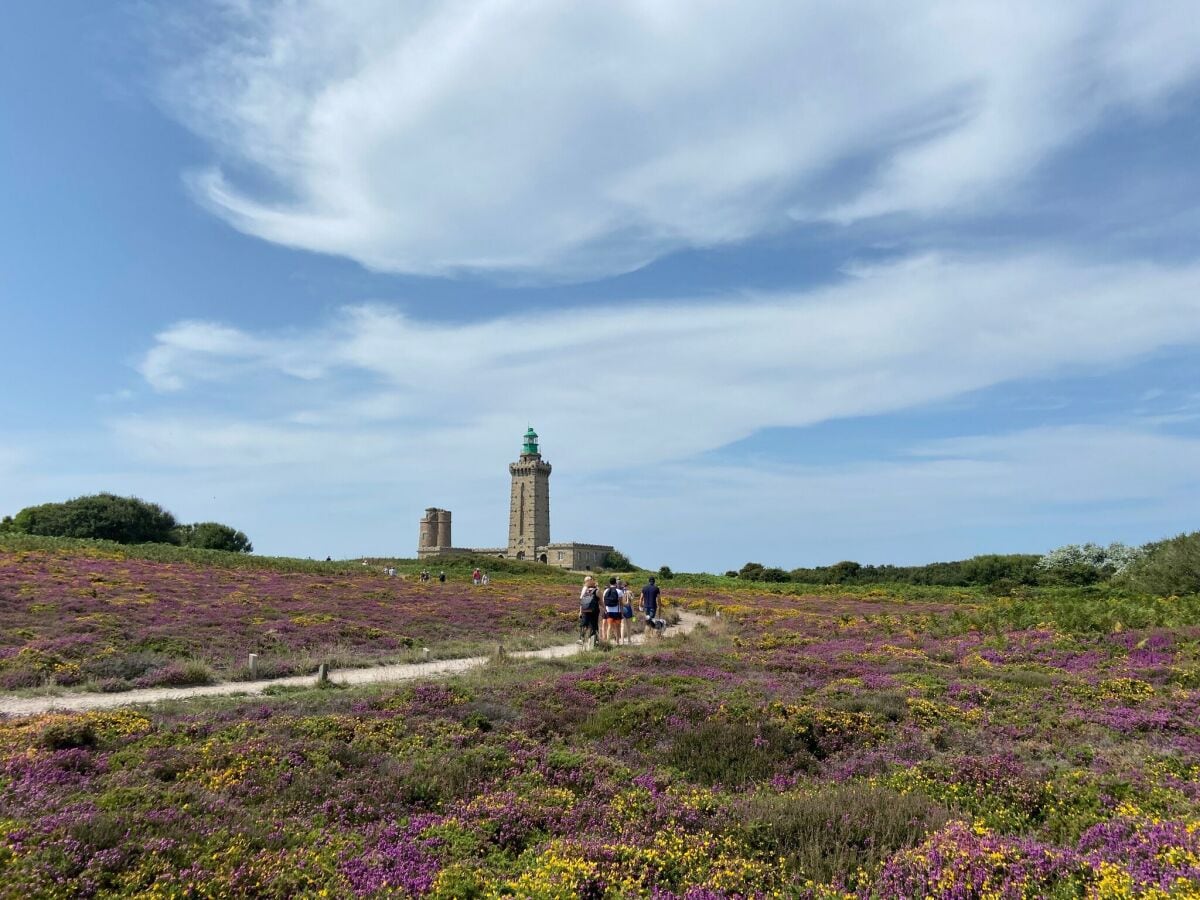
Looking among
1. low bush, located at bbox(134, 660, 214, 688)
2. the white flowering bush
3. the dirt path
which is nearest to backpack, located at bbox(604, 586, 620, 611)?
the dirt path

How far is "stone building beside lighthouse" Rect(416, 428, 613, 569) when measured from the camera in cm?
12125

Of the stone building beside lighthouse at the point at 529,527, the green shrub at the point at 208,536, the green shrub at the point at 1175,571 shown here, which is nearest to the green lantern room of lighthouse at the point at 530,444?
the stone building beside lighthouse at the point at 529,527

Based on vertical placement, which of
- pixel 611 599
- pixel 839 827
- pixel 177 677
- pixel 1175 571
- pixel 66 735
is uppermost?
pixel 1175 571

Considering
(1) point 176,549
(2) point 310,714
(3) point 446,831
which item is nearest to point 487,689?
(2) point 310,714

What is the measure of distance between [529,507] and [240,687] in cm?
11413

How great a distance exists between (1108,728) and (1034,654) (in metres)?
9.59

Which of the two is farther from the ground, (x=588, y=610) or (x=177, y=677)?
(x=588, y=610)

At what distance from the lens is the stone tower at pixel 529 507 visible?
130 m

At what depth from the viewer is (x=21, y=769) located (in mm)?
8500

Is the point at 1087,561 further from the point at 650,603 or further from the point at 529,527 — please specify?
the point at 529,527

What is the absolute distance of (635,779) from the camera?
9.68m

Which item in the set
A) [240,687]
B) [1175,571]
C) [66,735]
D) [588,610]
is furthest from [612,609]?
[1175,571]

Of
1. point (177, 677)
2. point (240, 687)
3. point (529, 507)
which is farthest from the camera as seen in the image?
point (529, 507)

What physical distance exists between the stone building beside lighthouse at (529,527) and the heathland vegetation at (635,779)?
100428 mm
